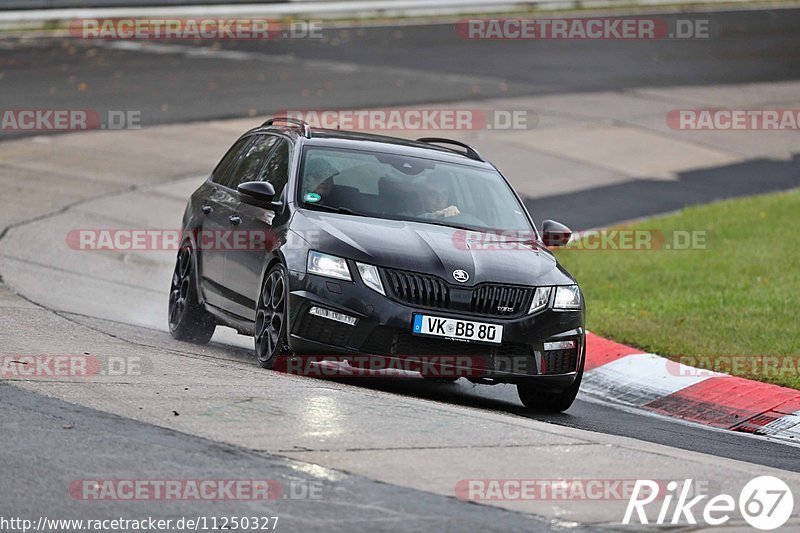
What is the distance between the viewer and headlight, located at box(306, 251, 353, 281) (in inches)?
358

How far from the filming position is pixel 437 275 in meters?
9.09

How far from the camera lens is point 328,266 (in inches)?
360

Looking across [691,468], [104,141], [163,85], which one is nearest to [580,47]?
[163,85]

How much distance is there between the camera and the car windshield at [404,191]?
10094mm

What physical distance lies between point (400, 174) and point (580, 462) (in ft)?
12.0

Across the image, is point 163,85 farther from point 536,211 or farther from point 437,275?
point 437,275

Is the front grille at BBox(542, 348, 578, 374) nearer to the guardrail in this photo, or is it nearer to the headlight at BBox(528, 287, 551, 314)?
the headlight at BBox(528, 287, 551, 314)

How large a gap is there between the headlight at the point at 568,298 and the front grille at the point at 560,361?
11.2 inches
